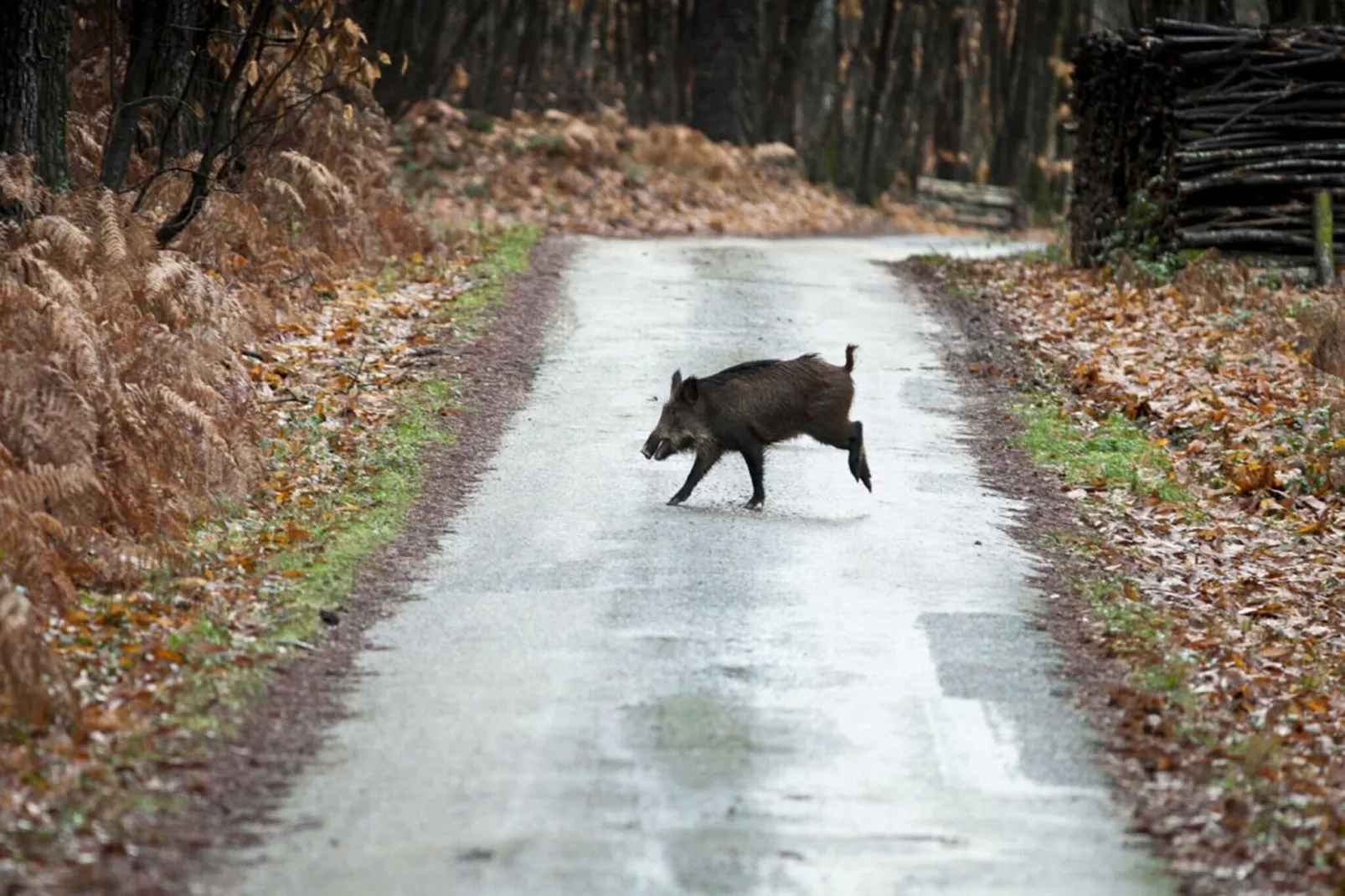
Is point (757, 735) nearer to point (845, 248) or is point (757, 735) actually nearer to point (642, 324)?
point (642, 324)

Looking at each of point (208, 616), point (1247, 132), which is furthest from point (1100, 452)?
point (1247, 132)

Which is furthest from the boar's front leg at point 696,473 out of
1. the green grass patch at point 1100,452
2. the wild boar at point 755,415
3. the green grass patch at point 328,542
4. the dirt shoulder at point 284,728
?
the green grass patch at point 1100,452

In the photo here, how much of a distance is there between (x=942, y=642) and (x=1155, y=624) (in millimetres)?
1355

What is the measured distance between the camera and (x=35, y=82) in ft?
42.9

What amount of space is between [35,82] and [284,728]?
25.1 feet

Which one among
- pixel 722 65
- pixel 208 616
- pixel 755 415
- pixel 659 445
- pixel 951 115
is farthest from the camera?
pixel 951 115

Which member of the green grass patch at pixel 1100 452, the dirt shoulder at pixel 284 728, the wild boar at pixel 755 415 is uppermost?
the wild boar at pixel 755 415

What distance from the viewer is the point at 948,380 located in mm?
16125

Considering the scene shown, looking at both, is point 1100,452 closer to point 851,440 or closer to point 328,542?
point 851,440

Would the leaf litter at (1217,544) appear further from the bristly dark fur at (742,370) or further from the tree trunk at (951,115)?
the tree trunk at (951,115)

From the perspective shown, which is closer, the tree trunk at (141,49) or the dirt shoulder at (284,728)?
the dirt shoulder at (284,728)

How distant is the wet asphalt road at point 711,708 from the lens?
588 cm

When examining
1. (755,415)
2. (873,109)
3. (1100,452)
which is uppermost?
(873,109)

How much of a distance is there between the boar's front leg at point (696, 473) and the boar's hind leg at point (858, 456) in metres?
0.89
